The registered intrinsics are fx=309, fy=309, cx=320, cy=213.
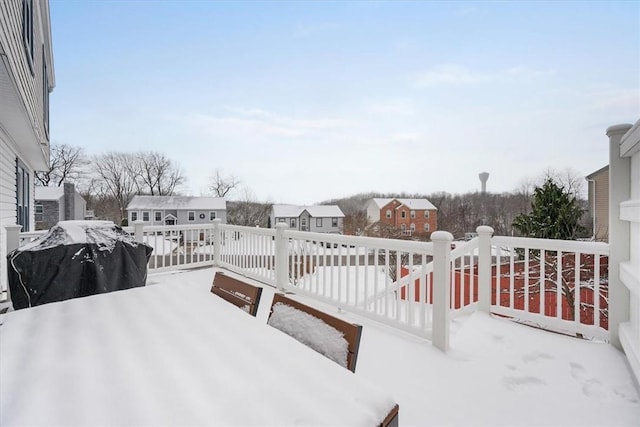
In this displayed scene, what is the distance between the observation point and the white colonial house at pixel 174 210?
83.4 ft

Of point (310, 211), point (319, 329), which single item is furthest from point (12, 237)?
point (310, 211)

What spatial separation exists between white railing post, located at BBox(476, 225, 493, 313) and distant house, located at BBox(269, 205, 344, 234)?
911 inches

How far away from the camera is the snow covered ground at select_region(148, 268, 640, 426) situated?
1845 mm

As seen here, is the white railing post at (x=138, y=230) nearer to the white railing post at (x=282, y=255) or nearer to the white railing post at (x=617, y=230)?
the white railing post at (x=282, y=255)

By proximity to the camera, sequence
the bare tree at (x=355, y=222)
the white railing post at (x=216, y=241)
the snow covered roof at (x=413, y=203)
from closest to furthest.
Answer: the white railing post at (x=216, y=241), the bare tree at (x=355, y=222), the snow covered roof at (x=413, y=203)

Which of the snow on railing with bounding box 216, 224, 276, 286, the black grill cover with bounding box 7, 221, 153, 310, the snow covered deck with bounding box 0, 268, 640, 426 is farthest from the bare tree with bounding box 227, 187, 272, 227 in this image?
the snow covered deck with bounding box 0, 268, 640, 426

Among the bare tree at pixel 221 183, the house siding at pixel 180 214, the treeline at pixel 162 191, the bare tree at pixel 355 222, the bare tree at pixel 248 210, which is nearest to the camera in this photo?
the treeline at pixel 162 191

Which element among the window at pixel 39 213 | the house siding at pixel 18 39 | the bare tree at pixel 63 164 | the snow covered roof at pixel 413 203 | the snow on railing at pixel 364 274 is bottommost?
the snow on railing at pixel 364 274

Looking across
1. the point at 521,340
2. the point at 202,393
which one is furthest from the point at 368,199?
the point at 202,393

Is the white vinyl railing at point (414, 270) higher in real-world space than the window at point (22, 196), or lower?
lower

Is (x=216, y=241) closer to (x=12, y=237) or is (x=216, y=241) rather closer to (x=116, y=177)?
(x=12, y=237)

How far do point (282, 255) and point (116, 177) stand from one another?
31411 mm

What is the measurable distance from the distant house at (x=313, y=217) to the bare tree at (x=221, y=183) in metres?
6.50

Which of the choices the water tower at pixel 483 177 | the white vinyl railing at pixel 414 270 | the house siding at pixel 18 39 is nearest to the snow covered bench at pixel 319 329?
the white vinyl railing at pixel 414 270
